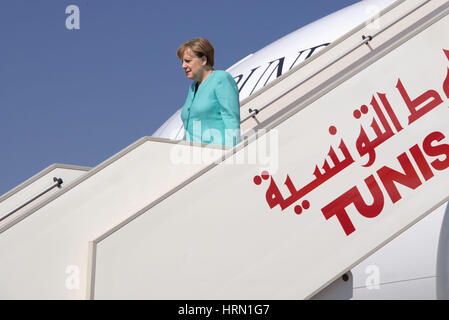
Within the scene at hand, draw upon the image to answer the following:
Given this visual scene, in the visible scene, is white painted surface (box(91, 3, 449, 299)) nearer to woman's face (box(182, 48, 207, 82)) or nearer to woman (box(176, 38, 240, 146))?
woman (box(176, 38, 240, 146))

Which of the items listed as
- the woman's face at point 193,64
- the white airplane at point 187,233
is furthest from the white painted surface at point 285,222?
the woman's face at point 193,64

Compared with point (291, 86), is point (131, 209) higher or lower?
lower

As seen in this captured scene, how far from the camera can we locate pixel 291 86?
5.96 metres

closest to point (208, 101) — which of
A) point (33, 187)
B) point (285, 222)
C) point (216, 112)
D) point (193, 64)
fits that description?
point (216, 112)

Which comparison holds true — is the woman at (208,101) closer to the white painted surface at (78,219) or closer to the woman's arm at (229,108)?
the woman's arm at (229,108)

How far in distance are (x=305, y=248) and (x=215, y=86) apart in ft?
4.17

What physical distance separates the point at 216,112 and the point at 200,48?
468mm

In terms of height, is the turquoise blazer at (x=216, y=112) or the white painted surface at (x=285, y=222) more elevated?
the turquoise blazer at (x=216, y=112)

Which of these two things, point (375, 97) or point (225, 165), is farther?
point (375, 97)

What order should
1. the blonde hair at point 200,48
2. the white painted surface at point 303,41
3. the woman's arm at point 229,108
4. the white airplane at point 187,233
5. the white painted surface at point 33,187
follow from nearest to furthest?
the white airplane at point 187,233, the woman's arm at point 229,108, the blonde hair at point 200,48, the white painted surface at point 33,187, the white painted surface at point 303,41

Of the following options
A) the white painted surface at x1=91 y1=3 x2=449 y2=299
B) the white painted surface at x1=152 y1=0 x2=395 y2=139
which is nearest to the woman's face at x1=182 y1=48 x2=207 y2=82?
the white painted surface at x1=91 y1=3 x2=449 y2=299

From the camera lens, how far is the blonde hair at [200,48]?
467 cm

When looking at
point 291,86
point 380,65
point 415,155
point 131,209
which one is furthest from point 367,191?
point 291,86
